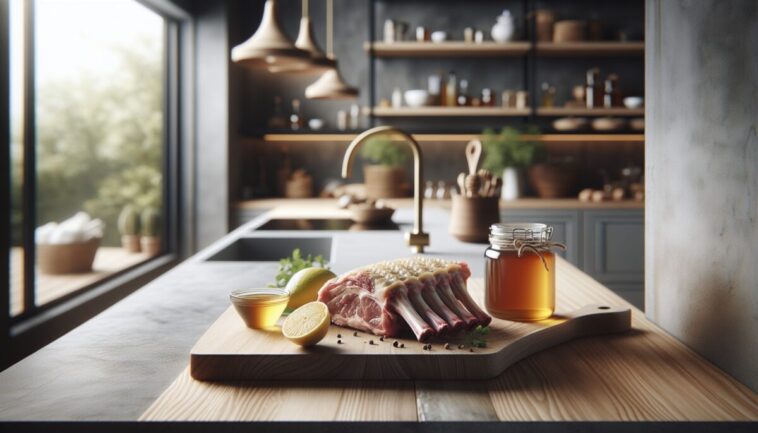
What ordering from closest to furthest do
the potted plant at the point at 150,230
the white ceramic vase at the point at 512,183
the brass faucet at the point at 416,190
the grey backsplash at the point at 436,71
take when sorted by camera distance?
the brass faucet at the point at 416,190 → the potted plant at the point at 150,230 → the white ceramic vase at the point at 512,183 → the grey backsplash at the point at 436,71

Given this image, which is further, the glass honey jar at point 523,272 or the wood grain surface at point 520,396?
the glass honey jar at point 523,272

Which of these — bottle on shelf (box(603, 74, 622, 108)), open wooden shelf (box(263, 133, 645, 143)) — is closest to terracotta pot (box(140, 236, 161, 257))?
open wooden shelf (box(263, 133, 645, 143))

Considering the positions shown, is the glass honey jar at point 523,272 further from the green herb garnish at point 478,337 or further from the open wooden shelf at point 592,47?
the open wooden shelf at point 592,47

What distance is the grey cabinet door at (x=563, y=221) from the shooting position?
4.69m

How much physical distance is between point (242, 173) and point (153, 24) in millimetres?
1334

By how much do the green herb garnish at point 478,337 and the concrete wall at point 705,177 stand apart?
13.5 inches

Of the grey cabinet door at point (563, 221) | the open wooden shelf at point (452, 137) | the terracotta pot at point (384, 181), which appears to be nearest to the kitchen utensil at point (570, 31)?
the open wooden shelf at point (452, 137)

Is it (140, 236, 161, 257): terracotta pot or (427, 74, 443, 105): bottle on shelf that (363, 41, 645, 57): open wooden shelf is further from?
(140, 236, 161, 257): terracotta pot

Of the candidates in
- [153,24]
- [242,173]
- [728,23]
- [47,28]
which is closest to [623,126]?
[242,173]

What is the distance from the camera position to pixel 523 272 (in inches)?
46.4

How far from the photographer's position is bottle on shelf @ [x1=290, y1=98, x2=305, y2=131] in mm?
5453

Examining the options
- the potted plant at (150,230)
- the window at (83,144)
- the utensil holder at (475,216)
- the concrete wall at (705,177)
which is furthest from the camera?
the potted plant at (150,230)

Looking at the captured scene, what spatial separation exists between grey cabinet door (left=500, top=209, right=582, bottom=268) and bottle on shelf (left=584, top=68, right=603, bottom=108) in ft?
3.66

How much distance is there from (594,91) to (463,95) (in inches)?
40.1
